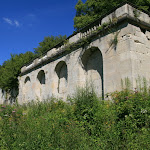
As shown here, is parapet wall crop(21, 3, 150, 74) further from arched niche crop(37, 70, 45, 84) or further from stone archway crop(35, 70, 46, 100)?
stone archway crop(35, 70, 46, 100)

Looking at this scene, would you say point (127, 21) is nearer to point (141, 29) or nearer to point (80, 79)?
point (141, 29)

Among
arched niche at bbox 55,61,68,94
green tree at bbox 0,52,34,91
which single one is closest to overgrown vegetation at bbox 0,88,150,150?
arched niche at bbox 55,61,68,94

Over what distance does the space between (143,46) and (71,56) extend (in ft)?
13.5

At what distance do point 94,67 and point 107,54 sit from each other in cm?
146

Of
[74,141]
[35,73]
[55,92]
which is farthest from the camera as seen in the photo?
[35,73]

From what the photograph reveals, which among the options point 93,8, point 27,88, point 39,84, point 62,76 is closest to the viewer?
point 62,76

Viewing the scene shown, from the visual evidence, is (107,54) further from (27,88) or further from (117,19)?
(27,88)

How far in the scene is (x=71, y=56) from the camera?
388 inches

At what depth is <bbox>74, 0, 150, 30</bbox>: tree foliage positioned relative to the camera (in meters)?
13.1

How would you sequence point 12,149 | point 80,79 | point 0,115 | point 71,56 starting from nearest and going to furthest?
point 12,149 < point 0,115 < point 80,79 < point 71,56

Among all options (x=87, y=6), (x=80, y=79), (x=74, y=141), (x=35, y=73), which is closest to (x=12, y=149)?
(x=74, y=141)

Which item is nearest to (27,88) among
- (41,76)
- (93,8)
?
(41,76)

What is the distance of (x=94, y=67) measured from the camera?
8.93 meters

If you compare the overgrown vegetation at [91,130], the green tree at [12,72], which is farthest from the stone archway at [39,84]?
the overgrown vegetation at [91,130]
